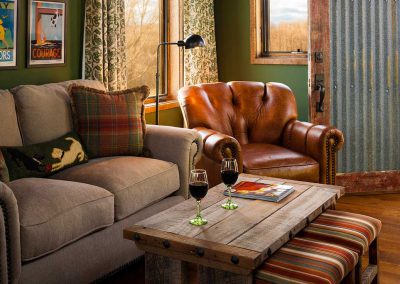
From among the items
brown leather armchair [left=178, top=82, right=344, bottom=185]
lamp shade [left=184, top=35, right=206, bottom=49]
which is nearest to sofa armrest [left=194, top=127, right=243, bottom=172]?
brown leather armchair [left=178, top=82, right=344, bottom=185]

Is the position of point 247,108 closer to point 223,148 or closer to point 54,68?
point 223,148

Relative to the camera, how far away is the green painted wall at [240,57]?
16.9 feet

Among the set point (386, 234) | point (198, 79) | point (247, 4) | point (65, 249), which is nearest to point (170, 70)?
point (198, 79)

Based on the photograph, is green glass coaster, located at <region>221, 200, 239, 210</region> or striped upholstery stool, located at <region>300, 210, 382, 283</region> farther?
green glass coaster, located at <region>221, 200, 239, 210</region>

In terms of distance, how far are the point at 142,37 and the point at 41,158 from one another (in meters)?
2.16

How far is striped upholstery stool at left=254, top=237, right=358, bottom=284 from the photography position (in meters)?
1.99

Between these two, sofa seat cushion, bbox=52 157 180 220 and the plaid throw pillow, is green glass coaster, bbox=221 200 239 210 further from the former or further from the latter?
the plaid throw pillow

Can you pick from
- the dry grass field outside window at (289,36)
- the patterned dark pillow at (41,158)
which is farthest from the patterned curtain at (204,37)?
the patterned dark pillow at (41,158)

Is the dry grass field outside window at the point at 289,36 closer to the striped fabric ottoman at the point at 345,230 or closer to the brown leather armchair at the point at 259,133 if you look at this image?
the brown leather armchair at the point at 259,133

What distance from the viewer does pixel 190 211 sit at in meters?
2.41

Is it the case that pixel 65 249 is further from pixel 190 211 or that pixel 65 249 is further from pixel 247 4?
pixel 247 4

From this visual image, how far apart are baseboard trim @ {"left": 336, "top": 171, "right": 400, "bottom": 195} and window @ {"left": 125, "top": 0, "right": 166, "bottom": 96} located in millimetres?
1801

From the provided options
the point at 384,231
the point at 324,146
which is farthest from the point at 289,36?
the point at 384,231

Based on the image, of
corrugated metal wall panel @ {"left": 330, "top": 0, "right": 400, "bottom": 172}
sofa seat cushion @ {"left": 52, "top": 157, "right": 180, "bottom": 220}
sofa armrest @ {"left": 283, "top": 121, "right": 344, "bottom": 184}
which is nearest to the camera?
sofa seat cushion @ {"left": 52, "top": 157, "right": 180, "bottom": 220}
